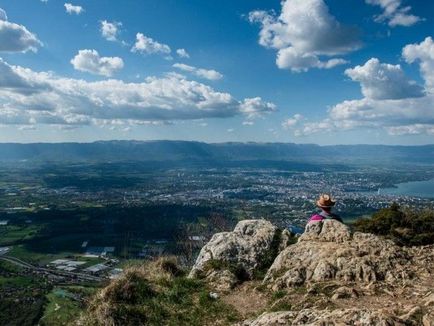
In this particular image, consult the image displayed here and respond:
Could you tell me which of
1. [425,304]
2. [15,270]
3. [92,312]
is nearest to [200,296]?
[92,312]

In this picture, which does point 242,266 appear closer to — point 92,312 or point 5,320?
point 92,312

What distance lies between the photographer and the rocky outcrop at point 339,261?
11326mm

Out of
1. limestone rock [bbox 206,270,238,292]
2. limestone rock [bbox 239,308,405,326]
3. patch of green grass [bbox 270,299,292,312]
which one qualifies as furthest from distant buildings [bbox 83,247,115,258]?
limestone rock [bbox 239,308,405,326]

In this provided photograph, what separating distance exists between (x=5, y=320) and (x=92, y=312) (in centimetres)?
4512

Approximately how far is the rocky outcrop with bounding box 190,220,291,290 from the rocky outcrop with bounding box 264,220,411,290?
1.22 metres

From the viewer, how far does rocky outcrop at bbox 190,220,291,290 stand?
13789 mm

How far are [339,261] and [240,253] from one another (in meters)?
3.94

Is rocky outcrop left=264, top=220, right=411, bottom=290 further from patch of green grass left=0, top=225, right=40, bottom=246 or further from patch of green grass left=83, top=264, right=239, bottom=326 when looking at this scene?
patch of green grass left=0, top=225, right=40, bottom=246

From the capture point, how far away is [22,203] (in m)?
150

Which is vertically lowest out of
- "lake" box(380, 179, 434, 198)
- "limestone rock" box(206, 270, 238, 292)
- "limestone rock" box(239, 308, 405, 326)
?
"lake" box(380, 179, 434, 198)

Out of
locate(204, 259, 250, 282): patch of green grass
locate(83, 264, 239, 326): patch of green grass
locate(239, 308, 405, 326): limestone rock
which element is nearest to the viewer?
locate(239, 308, 405, 326): limestone rock

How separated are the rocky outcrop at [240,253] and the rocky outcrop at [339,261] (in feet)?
4.00

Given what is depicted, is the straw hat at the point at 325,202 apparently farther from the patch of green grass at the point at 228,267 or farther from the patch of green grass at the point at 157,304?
the patch of green grass at the point at 157,304

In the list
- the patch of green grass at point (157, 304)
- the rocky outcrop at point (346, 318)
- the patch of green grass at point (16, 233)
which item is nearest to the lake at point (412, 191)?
the patch of green grass at point (16, 233)
